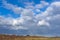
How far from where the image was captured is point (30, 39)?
5294 centimetres

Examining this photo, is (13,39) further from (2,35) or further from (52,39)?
(52,39)

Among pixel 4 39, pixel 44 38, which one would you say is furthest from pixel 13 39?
pixel 44 38

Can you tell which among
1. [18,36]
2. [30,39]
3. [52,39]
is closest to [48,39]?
[52,39]

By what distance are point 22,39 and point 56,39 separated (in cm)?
1035

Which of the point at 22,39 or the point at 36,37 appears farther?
the point at 36,37

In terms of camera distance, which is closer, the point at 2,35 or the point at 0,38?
the point at 0,38

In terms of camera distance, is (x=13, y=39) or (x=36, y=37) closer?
(x=13, y=39)

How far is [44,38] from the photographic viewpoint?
2156 inches

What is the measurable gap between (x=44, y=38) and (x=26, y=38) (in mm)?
5597

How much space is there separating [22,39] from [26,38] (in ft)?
7.47

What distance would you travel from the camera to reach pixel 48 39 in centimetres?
5400

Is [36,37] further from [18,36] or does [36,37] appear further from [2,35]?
[2,35]

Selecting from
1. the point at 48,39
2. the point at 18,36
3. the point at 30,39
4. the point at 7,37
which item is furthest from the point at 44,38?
the point at 7,37

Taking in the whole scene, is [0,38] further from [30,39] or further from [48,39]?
[48,39]
